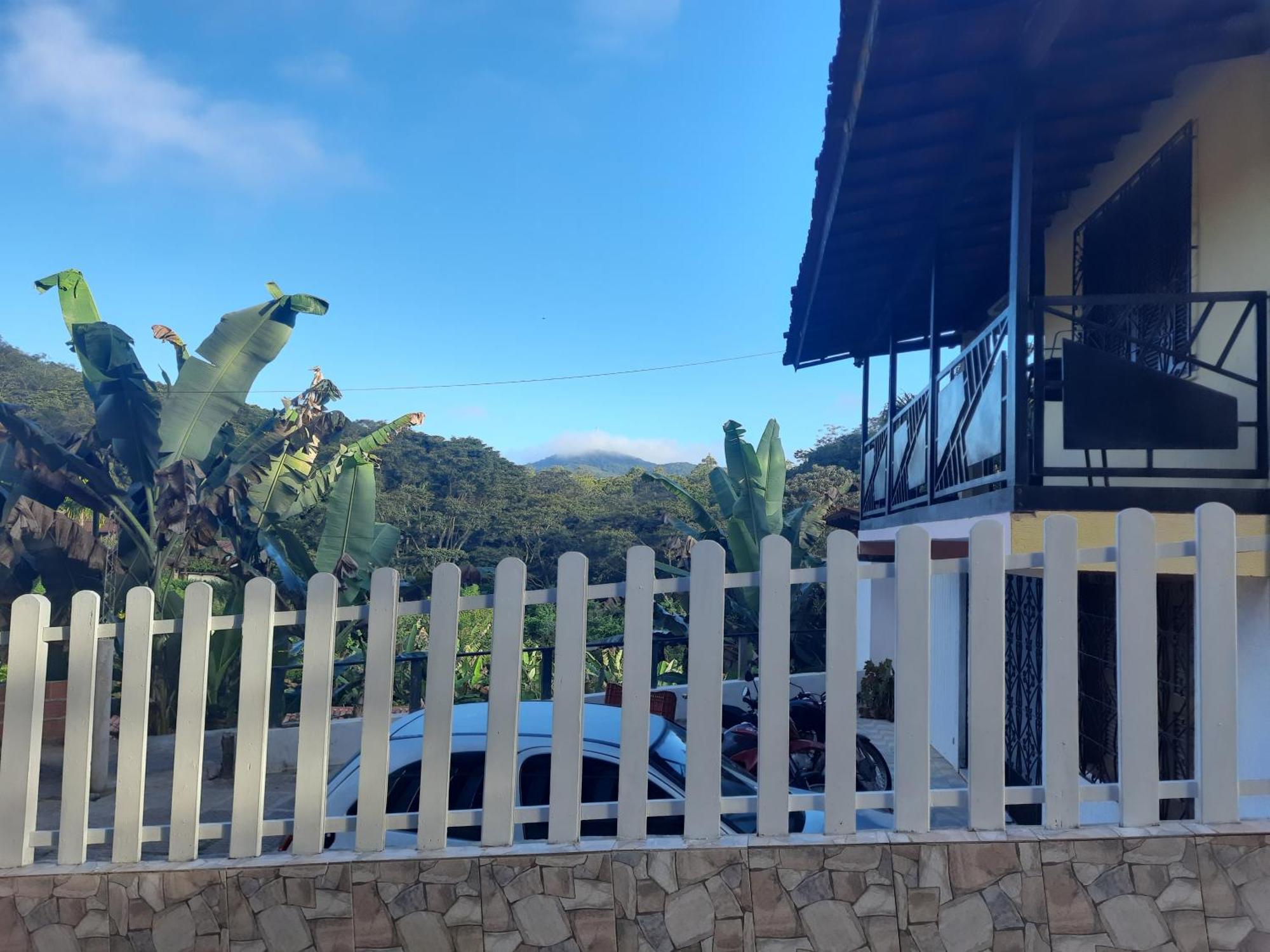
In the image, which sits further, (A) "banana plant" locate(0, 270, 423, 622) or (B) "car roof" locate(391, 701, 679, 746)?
(A) "banana plant" locate(0, 270, 423, 622)

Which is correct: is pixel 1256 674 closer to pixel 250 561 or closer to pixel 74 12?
pixel 250 561

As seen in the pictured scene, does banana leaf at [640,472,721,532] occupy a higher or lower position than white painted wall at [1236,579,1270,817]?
higher

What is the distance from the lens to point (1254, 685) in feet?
12.9

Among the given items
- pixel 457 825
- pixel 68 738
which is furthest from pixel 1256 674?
pixel 68 738

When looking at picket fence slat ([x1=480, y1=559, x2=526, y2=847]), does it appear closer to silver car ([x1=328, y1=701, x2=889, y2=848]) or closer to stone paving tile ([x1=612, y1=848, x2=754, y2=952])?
silver car ([x1=328, y1=701, x2=889, y2=848])

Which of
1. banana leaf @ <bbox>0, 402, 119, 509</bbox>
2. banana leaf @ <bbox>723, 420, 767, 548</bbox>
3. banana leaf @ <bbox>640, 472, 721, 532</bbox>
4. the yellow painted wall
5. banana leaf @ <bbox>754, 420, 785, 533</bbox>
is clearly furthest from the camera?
banana leaf @ <bbox>640, 472, 721, 532</bbox>

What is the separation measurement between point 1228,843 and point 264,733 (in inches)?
145

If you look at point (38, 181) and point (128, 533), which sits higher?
point (38, 181)

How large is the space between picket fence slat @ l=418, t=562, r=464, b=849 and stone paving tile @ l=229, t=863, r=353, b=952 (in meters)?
0.34

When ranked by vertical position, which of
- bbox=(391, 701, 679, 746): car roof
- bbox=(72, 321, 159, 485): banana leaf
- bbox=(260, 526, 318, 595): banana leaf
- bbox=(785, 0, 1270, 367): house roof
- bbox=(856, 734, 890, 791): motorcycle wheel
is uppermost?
bbox=(785, 0, 1270, 367): house roof

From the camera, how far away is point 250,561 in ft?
30.0

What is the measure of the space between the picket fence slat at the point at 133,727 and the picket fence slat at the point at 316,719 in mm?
596

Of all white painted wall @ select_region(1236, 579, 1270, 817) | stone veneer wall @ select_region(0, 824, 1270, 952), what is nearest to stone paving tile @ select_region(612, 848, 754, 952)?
stone veneer wall @ select_region(0, 824, 1270, 952)

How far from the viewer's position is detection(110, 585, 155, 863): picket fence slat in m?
3.15
